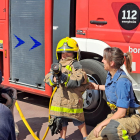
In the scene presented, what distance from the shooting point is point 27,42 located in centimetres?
548

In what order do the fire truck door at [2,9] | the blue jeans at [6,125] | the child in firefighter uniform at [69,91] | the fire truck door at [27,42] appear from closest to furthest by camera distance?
the blue jeans at [6,125], the child in firefighter uniform at [69,91], the fire truck door at [27,42], the fire truck door at [2,9]

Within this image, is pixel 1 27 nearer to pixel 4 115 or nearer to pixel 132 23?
pixel 132 23

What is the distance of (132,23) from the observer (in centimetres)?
429

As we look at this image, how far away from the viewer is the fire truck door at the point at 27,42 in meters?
5.28

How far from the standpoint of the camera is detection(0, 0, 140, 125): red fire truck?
440cm

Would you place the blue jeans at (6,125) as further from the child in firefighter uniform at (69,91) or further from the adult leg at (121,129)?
the child in firefighter uniform at (69,91)

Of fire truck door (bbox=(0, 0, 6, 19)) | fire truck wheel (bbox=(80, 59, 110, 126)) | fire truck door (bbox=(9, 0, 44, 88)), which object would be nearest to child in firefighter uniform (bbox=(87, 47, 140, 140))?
fire truck wheel (bbox=(80, 59, 110, 126))

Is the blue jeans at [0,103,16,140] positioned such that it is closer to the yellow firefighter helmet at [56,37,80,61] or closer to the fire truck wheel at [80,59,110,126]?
the yellow firefighter helmet at [56,37,80,61]

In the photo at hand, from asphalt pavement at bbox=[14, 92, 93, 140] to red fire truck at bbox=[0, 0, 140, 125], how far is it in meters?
0.41

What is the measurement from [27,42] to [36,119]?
1.38 meters

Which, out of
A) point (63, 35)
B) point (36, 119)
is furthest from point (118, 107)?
point (36, 119)

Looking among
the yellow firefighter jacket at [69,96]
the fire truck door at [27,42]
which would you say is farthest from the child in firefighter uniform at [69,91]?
the fire truck door at [27,42]

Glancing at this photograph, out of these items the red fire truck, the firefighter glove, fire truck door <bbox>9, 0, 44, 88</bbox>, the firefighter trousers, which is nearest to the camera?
the firefighter trousers

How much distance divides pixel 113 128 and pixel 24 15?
10.7 feet
